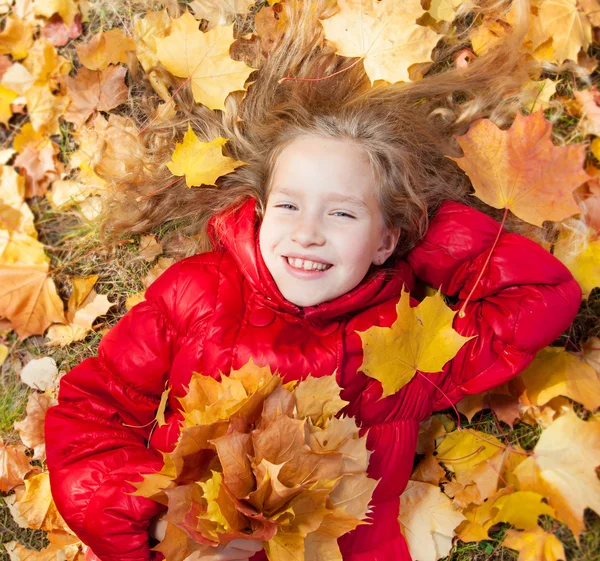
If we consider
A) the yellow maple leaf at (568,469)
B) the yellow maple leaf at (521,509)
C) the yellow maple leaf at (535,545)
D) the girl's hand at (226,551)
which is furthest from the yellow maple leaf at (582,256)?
the girl's hand at (226,551)

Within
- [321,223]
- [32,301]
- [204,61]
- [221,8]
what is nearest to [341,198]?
[321,223]

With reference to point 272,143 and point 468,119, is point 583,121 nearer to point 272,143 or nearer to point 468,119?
point 468,119

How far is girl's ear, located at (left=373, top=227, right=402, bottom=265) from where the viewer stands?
7.41 feet

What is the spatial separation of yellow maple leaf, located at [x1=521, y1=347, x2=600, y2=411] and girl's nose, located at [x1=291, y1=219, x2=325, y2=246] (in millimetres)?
997

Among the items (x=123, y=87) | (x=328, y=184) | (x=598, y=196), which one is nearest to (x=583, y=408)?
(x=598, y=196)

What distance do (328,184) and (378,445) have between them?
36.4 inches

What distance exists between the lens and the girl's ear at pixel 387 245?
2.26 m

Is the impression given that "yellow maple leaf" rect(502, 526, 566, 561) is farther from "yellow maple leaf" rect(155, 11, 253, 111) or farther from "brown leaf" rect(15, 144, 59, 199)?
"brown leaf" rect(15, 144, 59, 199)

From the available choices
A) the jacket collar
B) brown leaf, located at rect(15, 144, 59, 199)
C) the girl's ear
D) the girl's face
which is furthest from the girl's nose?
brown leaf, located at rect(15, 144, 59, 199)

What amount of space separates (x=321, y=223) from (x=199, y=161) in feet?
2.13

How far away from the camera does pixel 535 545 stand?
89.8 inches

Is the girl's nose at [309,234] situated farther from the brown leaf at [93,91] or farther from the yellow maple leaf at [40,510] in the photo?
the yellow maple leaf at [40,510]

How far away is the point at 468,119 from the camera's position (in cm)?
245

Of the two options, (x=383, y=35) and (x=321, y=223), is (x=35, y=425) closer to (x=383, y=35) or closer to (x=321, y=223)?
(x=321, y=223)
